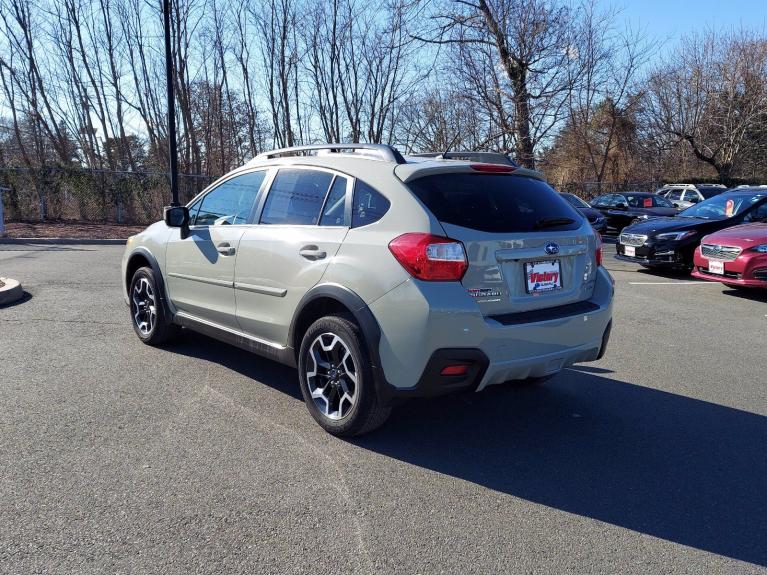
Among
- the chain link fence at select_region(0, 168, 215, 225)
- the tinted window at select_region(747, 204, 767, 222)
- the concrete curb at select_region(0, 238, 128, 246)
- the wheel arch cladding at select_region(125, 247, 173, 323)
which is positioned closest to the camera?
the wheel arch cladding at select_region(125, 247, 173, 323)

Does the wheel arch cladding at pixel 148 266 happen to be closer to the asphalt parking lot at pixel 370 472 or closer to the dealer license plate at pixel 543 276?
the asphalt parking lot at pixel 370 472

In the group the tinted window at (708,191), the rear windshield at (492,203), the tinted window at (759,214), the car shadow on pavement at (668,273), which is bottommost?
the car shadow on pavement at (668,273)

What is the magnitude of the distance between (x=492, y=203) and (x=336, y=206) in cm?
101

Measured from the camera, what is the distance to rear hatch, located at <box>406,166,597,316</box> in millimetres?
3586

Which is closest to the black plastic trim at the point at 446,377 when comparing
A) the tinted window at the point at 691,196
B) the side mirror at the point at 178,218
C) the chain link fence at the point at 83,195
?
the side mirror at the point at 178,218

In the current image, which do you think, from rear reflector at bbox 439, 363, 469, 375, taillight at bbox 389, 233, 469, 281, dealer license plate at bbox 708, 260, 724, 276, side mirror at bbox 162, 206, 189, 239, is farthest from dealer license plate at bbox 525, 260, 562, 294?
dealer license plate at bbox 708, 260, 724, 276

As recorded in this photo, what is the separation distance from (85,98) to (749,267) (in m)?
23.7

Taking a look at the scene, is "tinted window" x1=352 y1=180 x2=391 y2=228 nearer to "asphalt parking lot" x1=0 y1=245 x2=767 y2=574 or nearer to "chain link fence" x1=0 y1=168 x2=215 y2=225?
"asphalt parking lot" x1=0 y1=245 x2=767 y2=574

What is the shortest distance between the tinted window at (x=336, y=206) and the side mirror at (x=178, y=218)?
1799 mm

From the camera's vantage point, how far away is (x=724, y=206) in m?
11.6

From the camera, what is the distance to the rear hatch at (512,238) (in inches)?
141

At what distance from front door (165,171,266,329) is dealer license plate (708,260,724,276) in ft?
23.7

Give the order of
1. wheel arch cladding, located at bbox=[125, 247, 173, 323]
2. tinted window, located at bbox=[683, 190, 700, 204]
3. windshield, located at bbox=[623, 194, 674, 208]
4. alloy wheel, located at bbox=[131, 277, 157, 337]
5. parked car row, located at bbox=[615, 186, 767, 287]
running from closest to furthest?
wheel arch cladding, located at bbox=[125, 247, 173, 323], alloy wheel, located at bbox=[131, 277, 157, 337], parked car row, located at bbox=[615, 186, 767, 287], windshield, located at bbox=[623, 194, 674, 208], tinted window, located at bbox=[683, 190, 700, 204]

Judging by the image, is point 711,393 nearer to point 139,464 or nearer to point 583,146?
point 139,464
